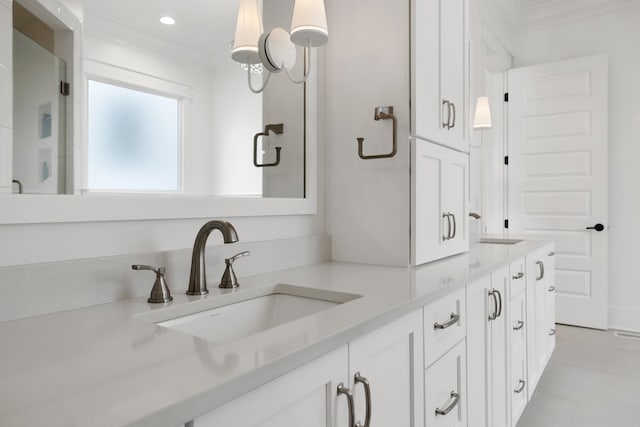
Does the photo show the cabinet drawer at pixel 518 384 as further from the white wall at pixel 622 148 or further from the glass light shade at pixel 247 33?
the white wall at pixel 622 148

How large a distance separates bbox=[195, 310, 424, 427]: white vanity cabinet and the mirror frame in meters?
0.64

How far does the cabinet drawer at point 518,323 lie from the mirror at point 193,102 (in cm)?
112

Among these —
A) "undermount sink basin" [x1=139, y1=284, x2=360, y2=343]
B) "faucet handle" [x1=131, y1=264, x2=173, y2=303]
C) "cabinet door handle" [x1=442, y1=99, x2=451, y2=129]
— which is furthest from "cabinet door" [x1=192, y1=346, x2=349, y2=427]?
"cabinet door handle" [x1=442, y1=99, x2=451, y2=129]

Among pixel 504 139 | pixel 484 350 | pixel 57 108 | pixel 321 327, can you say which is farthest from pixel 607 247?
pixel 57 108

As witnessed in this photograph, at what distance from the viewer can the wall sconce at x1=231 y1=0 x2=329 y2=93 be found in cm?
142

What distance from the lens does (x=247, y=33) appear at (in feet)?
4.68

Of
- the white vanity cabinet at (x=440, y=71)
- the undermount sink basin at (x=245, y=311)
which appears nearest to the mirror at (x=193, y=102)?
the undermount sink basin at (x=245, y=311)

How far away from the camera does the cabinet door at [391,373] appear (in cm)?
87

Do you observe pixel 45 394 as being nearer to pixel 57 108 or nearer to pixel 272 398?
pixel 272 398

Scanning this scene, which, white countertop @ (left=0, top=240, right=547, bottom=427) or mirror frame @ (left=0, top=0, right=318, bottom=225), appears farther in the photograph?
mirror frame @ (left=0, top=0, right=318, bottom=225)

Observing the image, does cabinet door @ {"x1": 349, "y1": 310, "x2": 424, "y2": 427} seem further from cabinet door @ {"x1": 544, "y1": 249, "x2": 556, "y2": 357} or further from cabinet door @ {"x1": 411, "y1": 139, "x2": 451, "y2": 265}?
cabinet door @ {"x1": 544, "y1": 249, "x2": 556, "y2": 357}

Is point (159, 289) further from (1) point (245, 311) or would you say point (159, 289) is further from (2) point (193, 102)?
(2) point (193, 102)

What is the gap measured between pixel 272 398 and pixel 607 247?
156 inches

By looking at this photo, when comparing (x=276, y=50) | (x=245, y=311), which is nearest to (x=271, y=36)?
(x=276, y=50)
